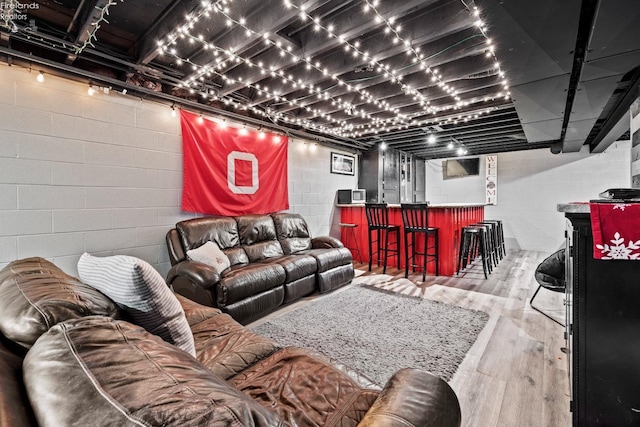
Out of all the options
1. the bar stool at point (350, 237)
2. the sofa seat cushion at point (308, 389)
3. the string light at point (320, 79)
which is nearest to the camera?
the sofa seat cushion at point (308, 389)

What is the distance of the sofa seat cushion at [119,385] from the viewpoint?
0.48 m

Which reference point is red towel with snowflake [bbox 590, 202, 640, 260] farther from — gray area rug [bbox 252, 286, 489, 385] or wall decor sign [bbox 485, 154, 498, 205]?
wall decor sign [bbox 485, 154, 498, 205]

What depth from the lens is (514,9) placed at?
177 cm

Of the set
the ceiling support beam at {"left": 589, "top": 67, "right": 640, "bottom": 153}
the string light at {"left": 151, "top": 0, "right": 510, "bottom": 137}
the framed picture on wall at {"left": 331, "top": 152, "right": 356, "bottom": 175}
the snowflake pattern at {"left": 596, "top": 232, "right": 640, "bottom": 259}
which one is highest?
the string light at {"left": 151, "top": 0, "right": 510, "bottom": 137}

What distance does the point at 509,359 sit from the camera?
7.12 feet

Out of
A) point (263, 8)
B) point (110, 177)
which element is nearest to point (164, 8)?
point (263, 8)

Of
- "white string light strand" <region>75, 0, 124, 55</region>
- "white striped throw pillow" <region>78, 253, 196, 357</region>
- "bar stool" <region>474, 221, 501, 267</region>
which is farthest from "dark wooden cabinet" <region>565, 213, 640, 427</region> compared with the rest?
"bar stool" <region>474, 221, 501, 267</region>

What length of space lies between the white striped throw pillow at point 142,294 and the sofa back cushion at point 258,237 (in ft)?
7.71

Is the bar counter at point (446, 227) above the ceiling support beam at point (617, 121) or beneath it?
beneath

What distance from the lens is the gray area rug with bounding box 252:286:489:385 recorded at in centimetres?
212

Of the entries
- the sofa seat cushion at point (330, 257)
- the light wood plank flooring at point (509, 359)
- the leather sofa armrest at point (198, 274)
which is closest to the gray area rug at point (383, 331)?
the light wood plank flooring at point (509, 359)

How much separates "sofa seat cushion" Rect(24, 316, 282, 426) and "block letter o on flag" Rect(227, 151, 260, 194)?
11.0 feet

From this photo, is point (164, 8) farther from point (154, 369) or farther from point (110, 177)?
point (154, 369)

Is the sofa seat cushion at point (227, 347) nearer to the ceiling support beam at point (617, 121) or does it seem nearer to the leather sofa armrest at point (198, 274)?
the leather sofa armrest at point (198, 274)
